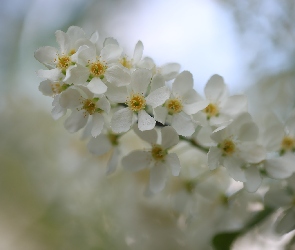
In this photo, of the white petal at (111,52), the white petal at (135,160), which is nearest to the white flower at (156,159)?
the white petal at (135,160)

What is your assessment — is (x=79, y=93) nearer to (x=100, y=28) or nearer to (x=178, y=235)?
(x=178, y=235)

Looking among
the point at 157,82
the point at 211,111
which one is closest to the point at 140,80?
the point at 157,82

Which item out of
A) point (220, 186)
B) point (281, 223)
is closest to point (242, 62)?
point (220, 186)

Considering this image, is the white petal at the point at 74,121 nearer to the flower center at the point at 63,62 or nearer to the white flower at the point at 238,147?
the flower center at the point at 63,62

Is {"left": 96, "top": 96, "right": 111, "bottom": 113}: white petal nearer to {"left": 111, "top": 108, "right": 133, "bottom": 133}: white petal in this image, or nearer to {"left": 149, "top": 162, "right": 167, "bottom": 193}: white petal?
{"left": 111, "top": 108, "right": 133, "bottom": 133}: white petal

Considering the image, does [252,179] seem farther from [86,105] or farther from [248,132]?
[86,105]

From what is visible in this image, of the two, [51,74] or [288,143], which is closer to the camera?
[51,74]
